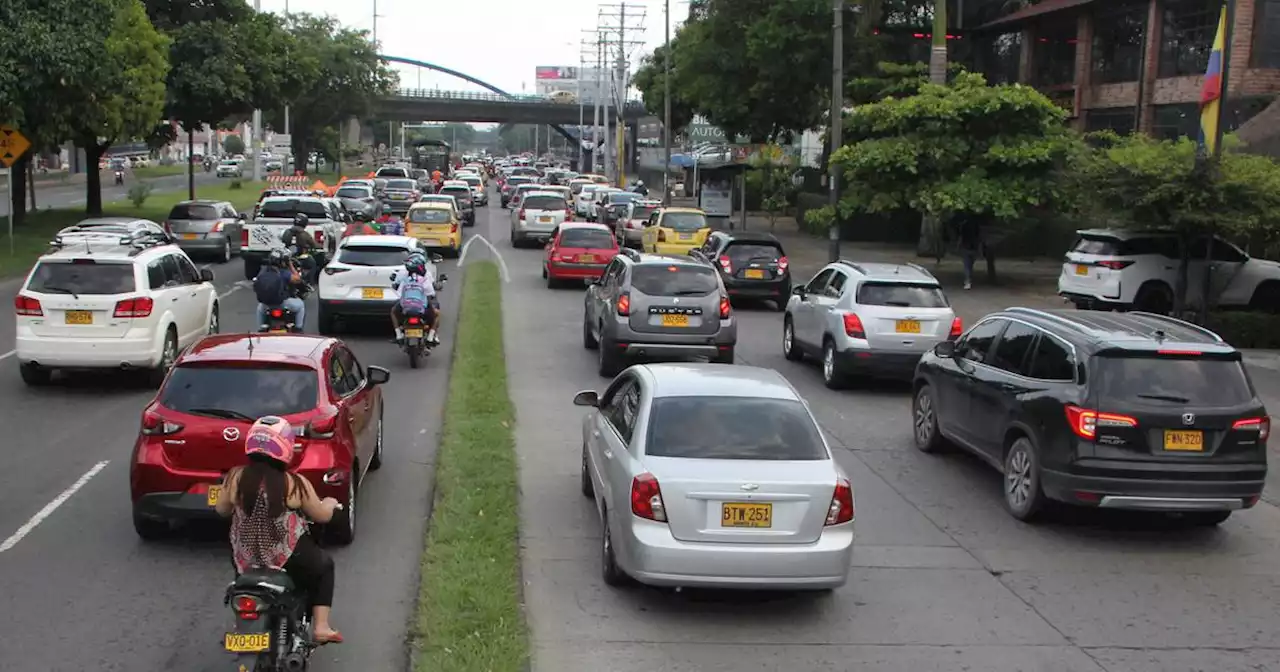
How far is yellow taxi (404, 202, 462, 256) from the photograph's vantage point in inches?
1367

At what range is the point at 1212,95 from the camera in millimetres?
A: 20016

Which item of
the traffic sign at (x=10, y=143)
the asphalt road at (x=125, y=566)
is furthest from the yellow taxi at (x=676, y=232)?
the asphalt road at (x=125, y=566)

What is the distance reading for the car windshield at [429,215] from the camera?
1375 inches

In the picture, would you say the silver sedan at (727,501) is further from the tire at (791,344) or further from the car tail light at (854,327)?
the tire at (791,344)

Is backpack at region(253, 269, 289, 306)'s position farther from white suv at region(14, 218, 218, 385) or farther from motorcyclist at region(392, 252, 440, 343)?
motorcyclist at region(392, 252, 440, 343)

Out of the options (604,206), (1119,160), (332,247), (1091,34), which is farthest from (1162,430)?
(604,206)

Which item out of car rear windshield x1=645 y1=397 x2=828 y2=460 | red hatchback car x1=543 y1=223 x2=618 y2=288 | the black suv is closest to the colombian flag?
the black suv

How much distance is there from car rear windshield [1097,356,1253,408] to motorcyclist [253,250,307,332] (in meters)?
11.0

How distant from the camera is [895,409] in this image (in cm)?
1588

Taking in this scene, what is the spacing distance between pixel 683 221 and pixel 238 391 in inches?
936

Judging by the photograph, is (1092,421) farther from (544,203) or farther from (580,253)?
(544,203)

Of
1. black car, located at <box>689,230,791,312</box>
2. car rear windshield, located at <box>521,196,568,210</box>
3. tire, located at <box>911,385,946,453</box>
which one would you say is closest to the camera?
tire, located at <box>911,385,946,453</box>

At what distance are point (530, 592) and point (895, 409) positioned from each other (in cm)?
852

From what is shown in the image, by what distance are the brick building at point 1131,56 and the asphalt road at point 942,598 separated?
22.5 m
